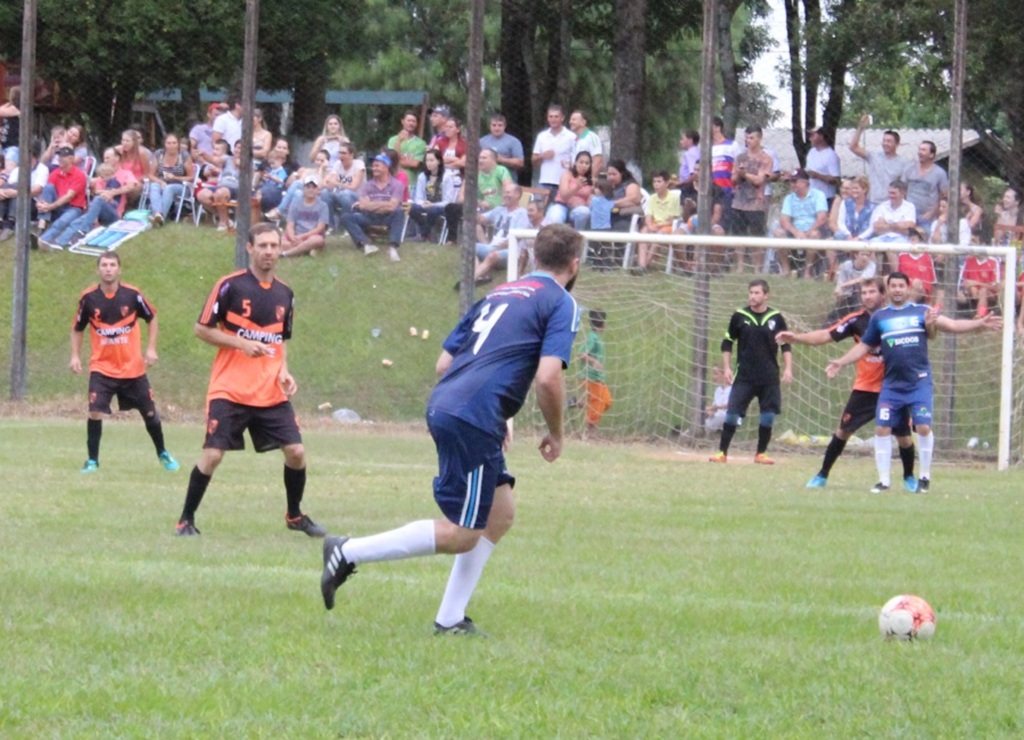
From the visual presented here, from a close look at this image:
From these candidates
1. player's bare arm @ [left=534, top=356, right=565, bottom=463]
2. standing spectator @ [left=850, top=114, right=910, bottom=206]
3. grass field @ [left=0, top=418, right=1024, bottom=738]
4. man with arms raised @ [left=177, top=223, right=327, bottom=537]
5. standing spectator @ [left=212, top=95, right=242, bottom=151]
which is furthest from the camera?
standing spectator @ [left=212, top=95, right=242, bottom=151]

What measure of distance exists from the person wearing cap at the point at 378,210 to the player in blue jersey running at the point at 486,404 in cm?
1755

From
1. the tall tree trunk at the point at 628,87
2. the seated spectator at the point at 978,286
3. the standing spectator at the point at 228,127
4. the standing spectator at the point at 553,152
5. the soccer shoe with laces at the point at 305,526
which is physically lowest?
the soccer shoe with laces at the point at 305,526

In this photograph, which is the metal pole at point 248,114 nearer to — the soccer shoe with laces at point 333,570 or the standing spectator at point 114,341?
the standing spectator at point 114,341

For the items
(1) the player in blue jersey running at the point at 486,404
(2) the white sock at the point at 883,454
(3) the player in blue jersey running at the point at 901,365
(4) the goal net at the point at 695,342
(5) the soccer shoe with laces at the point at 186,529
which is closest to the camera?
(1) the player in blue jersey running at the point at 486,404

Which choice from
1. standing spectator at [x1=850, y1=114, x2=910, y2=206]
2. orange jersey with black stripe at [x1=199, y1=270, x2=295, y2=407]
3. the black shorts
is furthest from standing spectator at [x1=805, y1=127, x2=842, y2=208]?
the black shorts

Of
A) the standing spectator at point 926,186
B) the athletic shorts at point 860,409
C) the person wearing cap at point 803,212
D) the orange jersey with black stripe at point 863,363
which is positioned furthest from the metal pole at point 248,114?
the athletic shorts at point 860,409

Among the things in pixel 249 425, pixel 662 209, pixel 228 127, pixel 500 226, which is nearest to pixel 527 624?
pixel 249 425

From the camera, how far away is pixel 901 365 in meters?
14.5

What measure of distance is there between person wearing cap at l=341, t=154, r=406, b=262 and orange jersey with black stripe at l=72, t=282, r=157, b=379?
30.6 feet

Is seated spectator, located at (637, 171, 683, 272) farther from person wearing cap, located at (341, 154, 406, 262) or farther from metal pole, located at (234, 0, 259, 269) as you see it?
metal pole, located at (234, 0, 259, 269)

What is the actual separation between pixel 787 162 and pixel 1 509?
109ft

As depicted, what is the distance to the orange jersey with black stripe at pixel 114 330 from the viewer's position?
1483cm

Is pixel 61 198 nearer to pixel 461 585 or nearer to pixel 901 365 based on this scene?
pixel 901 365

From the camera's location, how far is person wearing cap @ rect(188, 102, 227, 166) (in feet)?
83.3
